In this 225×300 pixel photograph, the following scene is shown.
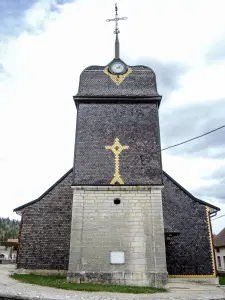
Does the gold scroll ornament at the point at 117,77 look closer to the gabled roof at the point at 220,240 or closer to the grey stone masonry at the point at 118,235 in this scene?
the grey stone masonry at the point at 118,235

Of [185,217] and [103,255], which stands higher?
[185,217]

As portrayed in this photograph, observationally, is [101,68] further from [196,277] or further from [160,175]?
[196,277]

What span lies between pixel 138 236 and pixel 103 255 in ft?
5.23

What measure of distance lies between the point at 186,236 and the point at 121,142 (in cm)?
587

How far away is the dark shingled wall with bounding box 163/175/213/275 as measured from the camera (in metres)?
14.4

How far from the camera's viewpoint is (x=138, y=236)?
12.1m

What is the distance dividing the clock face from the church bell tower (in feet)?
0.17

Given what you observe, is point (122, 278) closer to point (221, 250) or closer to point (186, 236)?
point (186, 236)

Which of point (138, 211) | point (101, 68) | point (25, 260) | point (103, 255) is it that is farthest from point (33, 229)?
point (101, 68)

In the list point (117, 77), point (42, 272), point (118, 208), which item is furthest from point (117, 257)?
point (117, 77)

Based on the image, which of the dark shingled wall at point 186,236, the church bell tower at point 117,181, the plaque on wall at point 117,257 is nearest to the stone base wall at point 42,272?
the church bell tower at point 117,181

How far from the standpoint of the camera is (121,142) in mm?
13883

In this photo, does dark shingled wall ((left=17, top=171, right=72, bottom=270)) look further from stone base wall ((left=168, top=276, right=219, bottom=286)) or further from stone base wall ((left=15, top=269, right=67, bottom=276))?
stone base wall ((left=168, top=276, right=219, bottom=286))

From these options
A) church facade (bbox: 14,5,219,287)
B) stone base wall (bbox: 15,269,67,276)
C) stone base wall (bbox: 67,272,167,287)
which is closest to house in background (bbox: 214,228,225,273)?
church facade (bbox: 14,5,219,287)
